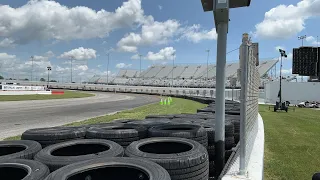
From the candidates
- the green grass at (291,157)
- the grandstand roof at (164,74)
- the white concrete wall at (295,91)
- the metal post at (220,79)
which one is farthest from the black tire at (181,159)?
the grandstand roof at (164,74)

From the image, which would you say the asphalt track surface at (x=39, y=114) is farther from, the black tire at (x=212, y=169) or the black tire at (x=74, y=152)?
the black tire at (x=212, y=169)

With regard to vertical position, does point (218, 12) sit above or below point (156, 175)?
above

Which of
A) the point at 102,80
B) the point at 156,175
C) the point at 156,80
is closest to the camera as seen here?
the point at 156,175

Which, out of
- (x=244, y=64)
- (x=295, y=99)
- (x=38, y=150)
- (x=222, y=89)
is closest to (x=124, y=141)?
(x=38, y=150)

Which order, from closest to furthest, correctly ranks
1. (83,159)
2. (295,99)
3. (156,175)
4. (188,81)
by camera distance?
(156,175) < (83,159) < (295,99) < (188,81)

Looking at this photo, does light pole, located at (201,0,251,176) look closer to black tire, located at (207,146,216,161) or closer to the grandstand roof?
black tire, located at (207,146,216,161)

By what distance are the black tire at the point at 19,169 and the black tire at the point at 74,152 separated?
231 mm

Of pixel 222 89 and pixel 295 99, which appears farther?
pixel 295 99

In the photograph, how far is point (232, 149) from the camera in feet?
19.7

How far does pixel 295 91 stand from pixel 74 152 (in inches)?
2412

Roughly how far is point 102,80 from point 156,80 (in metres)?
45.6

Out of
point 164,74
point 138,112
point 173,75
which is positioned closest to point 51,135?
point 138,112

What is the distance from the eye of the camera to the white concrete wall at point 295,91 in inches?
2232

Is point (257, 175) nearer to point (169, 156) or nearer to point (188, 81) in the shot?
point (169, 156)
